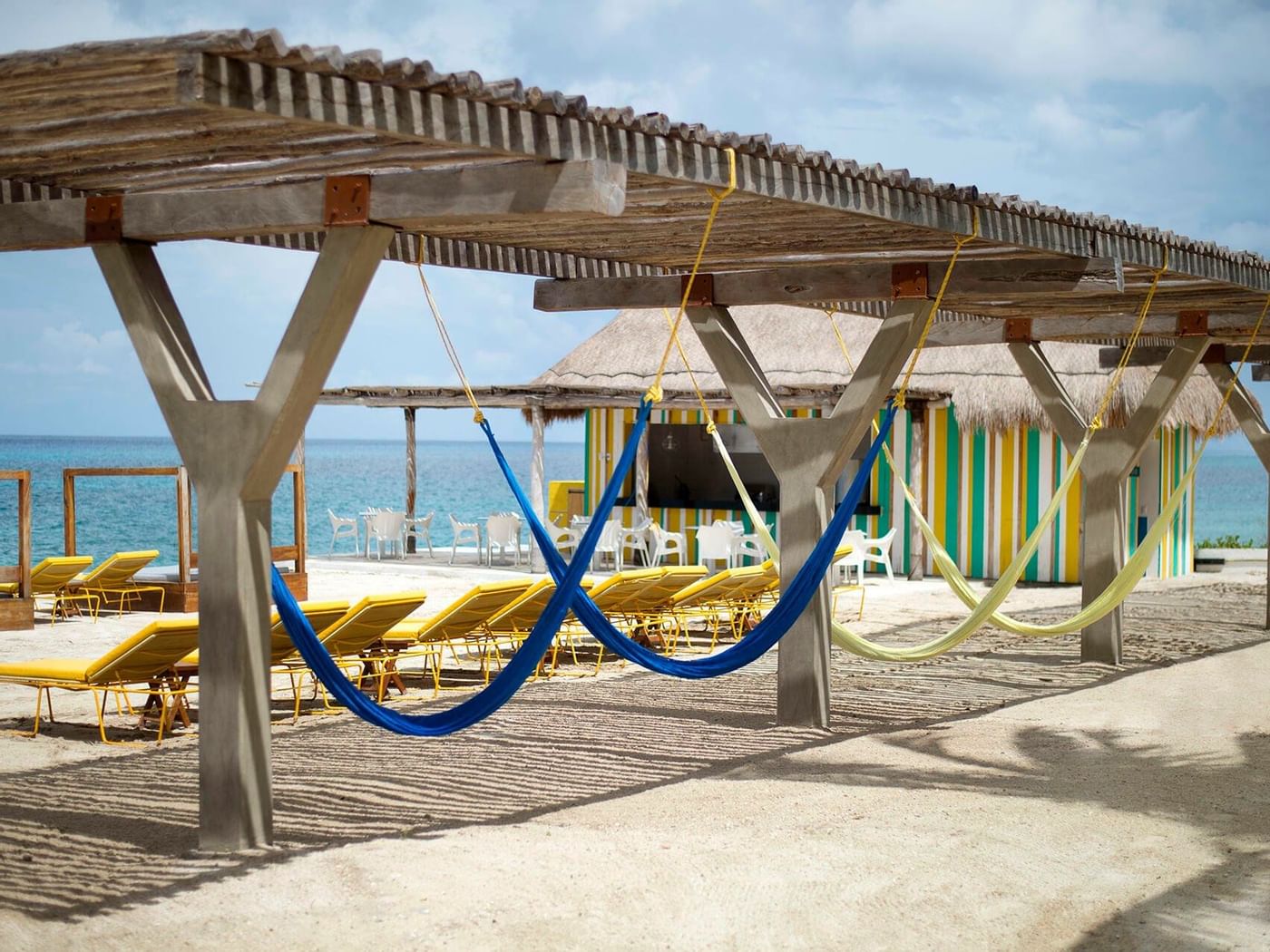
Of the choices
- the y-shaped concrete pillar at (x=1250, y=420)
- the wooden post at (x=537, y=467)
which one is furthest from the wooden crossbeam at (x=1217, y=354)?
Answer: the wooden post at (x=537, y=467)

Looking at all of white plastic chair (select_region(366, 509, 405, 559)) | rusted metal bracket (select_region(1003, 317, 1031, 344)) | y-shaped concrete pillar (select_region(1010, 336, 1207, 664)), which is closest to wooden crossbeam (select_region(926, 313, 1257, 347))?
rusted metal bracket (select_region(1003, 317, 1031, 344))

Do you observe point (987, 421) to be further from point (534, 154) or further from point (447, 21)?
point (447, 21)

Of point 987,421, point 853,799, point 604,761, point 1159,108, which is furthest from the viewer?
point 1159,108

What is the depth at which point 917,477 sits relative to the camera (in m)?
14.9

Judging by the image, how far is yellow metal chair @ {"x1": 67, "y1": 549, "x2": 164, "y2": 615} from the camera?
1091 cm

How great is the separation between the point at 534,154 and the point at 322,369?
90cm

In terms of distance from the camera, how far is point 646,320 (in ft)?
59.6

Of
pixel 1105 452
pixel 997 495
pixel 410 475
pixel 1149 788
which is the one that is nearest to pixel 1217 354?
pixel 1105 452

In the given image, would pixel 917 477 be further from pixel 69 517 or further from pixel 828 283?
pixel 828 283

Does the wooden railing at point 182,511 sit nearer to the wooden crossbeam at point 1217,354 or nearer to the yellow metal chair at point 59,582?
the yellow metal chair at point 59,582

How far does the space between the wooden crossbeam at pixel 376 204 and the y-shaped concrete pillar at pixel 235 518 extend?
14 cm

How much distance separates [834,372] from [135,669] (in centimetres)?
1074

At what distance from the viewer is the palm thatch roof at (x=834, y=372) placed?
46.9 ft

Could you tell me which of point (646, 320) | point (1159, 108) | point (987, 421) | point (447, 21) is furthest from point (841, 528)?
point (1159, 108)
